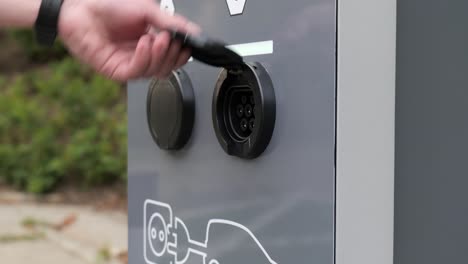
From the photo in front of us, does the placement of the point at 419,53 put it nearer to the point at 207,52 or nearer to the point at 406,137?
the point at 406,137

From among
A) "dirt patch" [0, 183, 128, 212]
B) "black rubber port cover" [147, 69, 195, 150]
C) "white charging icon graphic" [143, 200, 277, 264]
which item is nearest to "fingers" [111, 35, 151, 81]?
"black rubber port cover" [147, 69, 195, 150]

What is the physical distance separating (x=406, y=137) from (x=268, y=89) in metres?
0.26

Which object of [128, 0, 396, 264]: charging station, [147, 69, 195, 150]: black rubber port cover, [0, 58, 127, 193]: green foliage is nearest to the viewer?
[128, 0, 396, 264]: charging station

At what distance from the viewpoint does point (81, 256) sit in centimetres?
454

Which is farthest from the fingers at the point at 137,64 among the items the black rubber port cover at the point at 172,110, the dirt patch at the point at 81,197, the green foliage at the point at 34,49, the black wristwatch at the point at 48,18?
the green foliage at the point at 34,49

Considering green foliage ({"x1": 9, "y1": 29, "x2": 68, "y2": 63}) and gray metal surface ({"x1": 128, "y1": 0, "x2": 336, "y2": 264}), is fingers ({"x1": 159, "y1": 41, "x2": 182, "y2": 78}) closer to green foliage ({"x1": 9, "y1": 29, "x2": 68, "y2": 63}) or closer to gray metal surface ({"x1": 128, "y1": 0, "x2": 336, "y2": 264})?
gray metal surface ({"x1": 128, "y1": 0, "x2": 336, "y2": 264})

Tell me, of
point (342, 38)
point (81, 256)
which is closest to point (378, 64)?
point (342, 38)

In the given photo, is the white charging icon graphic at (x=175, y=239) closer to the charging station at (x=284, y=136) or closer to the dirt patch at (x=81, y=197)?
the charging station at (x=284, y=136)

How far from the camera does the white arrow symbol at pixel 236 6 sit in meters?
1.36

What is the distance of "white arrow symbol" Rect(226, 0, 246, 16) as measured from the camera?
4.46ft

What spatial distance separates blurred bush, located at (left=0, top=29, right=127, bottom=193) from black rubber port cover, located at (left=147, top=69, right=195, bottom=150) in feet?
14.7

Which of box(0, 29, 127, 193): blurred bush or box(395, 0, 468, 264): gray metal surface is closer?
box(395, 0, 468, 264): gray metal surface

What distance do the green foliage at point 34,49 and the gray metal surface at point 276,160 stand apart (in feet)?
24.6

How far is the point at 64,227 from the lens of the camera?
5.22m
